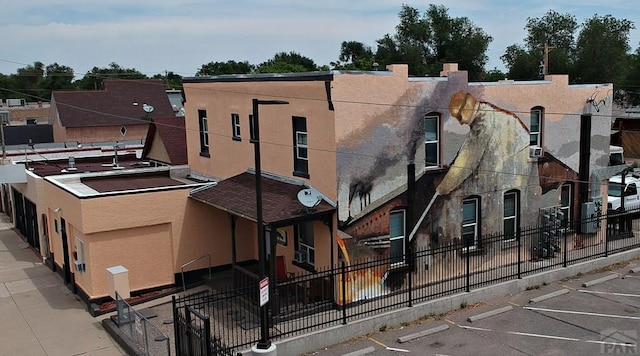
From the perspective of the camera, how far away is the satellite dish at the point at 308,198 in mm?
15492

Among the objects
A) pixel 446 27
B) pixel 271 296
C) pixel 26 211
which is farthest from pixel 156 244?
pixel 446 27

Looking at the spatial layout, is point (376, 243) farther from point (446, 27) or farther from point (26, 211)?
point (446, 27)

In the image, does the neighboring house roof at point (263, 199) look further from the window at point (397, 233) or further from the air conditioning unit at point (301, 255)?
the window at point (397, 233)

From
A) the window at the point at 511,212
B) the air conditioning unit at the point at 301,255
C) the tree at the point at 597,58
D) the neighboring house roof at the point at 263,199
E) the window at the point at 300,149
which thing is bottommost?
the air conditioning unit at the point at 301,255

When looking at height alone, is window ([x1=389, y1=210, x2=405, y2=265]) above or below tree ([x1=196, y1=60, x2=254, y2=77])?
below

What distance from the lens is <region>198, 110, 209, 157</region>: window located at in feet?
73.8

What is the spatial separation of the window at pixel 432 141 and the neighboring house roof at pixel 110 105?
32018mm

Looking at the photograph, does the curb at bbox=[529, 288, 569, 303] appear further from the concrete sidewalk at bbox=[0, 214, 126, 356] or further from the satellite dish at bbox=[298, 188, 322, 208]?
the concrete sidewalk at bbox=[0, 214, 126, 356]

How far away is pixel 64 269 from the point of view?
2039cm

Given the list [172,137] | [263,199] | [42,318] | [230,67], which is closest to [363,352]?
[263,199]

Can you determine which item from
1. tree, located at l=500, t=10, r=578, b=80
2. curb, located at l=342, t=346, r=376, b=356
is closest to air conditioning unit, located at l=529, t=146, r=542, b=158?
curb, located at l=342, t=346, r=376, b=356

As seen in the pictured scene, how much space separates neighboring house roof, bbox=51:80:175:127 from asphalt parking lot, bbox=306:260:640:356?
114ft

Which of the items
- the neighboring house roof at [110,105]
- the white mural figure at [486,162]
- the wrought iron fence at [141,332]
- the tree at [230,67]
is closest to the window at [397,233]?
the white mural figure at [486,162]

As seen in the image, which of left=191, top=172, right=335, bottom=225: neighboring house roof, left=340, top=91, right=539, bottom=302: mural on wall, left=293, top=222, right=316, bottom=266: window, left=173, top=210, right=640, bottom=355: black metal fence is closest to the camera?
left=173, top=210, right=640, bottom=355: black metal fence
